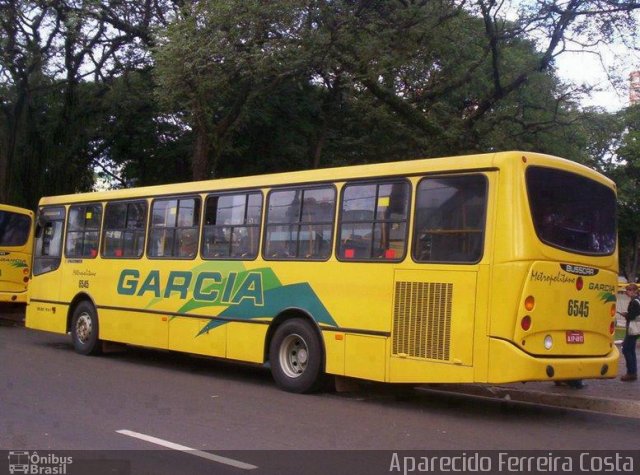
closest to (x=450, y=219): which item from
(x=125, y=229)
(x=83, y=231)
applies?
(x=125, y=229)

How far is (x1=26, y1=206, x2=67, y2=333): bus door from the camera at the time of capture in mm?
15805

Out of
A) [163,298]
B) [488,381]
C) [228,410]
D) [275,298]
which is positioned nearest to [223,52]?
[163,298]

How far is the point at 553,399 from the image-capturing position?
432 inches

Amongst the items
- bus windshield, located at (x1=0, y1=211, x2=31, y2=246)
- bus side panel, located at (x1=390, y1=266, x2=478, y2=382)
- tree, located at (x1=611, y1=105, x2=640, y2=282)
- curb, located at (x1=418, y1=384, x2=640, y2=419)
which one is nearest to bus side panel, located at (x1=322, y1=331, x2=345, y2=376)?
bus side panel, located at (x1=390, y1=266, x2=478, y2=382)

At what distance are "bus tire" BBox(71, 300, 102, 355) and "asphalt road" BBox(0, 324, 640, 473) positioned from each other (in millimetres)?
1683

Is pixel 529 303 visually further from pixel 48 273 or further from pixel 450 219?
pixel 48 273

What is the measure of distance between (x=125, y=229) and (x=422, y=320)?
6.87 metres

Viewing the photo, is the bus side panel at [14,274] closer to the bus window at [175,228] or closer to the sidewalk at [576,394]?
the bus window at [175,228]

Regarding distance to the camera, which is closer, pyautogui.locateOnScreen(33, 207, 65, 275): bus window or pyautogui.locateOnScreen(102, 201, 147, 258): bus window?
pyautogui.locateOnScreen(102, 201, 147, 258): bus window

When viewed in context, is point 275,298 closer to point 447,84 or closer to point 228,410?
point 228,410

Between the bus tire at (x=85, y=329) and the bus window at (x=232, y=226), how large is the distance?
136 inches

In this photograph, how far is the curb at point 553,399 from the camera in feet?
33.8

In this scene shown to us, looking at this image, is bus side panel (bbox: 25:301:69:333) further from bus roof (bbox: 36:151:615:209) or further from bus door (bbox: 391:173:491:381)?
bus door (bbox: 391:173:491:381)

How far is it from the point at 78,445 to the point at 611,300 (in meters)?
6.65
